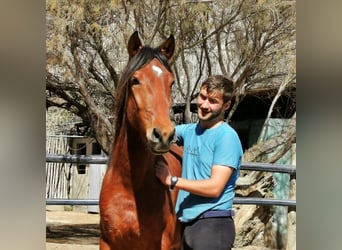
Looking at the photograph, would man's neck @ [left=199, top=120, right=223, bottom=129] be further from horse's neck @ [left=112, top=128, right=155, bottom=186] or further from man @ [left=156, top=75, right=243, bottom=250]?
horse's neck @ [left=112, top=128, right=155, bottom=186]

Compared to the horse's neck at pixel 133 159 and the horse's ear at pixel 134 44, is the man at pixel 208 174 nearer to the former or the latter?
the horse's neck at pixel 133 159

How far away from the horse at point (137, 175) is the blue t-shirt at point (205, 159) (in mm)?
89

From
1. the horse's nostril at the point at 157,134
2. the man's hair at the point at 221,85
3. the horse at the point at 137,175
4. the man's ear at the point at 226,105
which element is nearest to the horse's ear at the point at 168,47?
the horse at the point at 137,175

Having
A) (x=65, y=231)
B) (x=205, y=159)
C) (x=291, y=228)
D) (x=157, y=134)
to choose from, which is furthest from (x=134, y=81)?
(x=291, y=228)

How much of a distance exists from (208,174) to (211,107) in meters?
0.36

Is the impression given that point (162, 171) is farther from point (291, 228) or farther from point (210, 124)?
point (291, 228)

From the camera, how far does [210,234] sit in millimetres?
1985

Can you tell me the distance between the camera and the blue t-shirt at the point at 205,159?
208cm

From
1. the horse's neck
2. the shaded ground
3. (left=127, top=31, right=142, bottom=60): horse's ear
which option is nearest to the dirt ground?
the shaded ground

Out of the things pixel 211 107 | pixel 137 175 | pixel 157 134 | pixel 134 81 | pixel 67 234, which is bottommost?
pixel 67 234

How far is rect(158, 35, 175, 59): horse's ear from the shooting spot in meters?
2.32

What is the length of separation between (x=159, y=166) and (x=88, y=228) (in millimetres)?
627

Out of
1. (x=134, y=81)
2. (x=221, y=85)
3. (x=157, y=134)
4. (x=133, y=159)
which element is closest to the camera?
(x=157, y=134)
